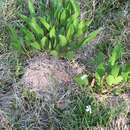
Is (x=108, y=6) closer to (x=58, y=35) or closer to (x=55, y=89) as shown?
(x=58, y=35)

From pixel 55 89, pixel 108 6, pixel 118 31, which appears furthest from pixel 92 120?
pixel 108 6

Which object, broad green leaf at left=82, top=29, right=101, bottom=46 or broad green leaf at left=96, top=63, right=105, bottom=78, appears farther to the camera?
broad green leaf at left=82, top=29, right=101, bottom=46

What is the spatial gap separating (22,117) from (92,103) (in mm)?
393

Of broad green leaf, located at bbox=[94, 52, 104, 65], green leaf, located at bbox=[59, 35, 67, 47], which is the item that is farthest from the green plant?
broad green leaf, located at bbox=[94, 52, 104, 65]

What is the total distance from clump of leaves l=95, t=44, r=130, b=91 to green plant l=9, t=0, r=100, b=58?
0.18 m

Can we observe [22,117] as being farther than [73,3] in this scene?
No

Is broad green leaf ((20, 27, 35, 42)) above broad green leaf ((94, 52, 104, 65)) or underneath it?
above

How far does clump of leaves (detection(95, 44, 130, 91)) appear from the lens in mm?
2287

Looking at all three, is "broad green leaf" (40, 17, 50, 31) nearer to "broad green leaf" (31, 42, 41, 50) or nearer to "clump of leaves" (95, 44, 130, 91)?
"broad green leaf" (31, 42, 41, 50)

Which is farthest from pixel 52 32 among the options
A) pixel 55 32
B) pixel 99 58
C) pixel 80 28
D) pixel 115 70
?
pixel 115 70

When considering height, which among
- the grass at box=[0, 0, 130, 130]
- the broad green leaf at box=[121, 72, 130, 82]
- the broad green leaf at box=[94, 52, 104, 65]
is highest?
the broad green leaf at box=[94, 52, 104, 65]

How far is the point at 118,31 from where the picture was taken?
263 cm

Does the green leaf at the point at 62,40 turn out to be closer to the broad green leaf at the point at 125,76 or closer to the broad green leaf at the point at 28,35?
the broad green leaf at the point at 28,35

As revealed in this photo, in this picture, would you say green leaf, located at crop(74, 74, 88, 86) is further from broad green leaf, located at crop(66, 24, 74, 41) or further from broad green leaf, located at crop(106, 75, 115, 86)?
broad green leaf, located at crop(66, 24, 74, 41)
